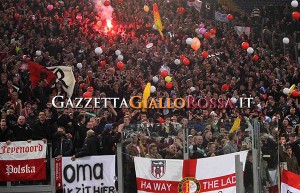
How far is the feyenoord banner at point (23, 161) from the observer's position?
14.2 metres

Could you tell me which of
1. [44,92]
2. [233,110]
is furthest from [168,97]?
[44,92]

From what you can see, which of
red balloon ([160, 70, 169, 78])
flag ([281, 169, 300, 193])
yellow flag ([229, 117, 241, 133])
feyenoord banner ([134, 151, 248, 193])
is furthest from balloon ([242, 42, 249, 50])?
feyenoord banner ([134, 151, 248, 193])

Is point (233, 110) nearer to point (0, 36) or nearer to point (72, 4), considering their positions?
point (0, 36)

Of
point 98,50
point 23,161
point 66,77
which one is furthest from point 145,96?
point 23,161

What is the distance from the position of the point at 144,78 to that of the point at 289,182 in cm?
1226

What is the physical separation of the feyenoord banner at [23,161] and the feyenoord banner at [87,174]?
0.64 meters

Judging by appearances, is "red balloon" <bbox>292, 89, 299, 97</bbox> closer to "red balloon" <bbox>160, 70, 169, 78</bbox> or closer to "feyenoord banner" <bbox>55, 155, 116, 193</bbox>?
"red balloon" <bbox>160, 70, 169, 78</bbox>

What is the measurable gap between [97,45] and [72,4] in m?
4.46

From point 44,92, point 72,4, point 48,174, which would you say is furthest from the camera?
point 72,4

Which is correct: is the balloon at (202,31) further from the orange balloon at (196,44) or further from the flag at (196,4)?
the flag at (196,4)

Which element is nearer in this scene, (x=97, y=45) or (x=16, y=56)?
(x=16, y=56)

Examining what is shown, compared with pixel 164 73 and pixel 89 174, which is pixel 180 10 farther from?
pixel 89 174

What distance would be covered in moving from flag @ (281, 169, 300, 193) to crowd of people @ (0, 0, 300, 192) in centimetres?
46

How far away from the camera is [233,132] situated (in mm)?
12250
